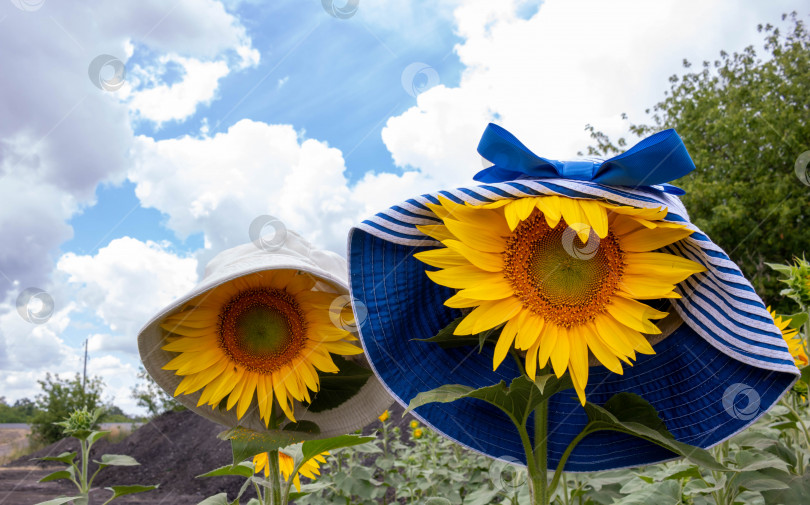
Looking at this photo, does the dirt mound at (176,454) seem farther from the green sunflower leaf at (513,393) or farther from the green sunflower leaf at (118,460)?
the green sunflower leaf at (513,393)

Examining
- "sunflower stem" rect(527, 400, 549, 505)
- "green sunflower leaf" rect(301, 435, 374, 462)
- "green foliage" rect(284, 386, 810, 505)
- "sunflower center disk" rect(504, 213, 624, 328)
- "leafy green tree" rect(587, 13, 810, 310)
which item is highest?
"leafy green tree" rect(587, 13, 810, 310)

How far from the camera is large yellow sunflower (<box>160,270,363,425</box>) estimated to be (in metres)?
1.18

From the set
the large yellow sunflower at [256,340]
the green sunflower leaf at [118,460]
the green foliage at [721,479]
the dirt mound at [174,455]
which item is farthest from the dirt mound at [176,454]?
the large yellow sunflower at [256,340]

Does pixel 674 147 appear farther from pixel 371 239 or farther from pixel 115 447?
pixel 115 447

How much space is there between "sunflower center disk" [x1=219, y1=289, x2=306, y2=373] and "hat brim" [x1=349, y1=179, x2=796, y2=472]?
0.28 m

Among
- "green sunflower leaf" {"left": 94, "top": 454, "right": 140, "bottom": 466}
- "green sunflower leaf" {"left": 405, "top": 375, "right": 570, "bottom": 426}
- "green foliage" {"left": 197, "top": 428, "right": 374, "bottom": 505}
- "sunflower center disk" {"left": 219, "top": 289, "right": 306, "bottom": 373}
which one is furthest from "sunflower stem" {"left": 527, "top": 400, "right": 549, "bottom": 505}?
"green sunflower leaf" {"left": 94, "top": 454, "right": 140, "bottom": 466}

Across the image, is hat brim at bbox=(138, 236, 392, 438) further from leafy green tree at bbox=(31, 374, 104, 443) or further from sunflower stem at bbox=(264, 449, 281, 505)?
leafy green tree at bbox=(31, 374, 104, 443)

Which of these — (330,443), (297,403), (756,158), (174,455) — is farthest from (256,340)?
(756,158)

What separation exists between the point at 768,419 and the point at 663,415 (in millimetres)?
1130

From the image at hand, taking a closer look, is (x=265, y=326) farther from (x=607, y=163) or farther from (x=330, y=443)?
(x=607, y=163)

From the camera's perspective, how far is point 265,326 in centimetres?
119

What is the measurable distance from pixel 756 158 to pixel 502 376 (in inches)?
639

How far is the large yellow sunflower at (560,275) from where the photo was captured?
0.80 meters

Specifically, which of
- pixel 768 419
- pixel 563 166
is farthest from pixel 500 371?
pixel 768 419
